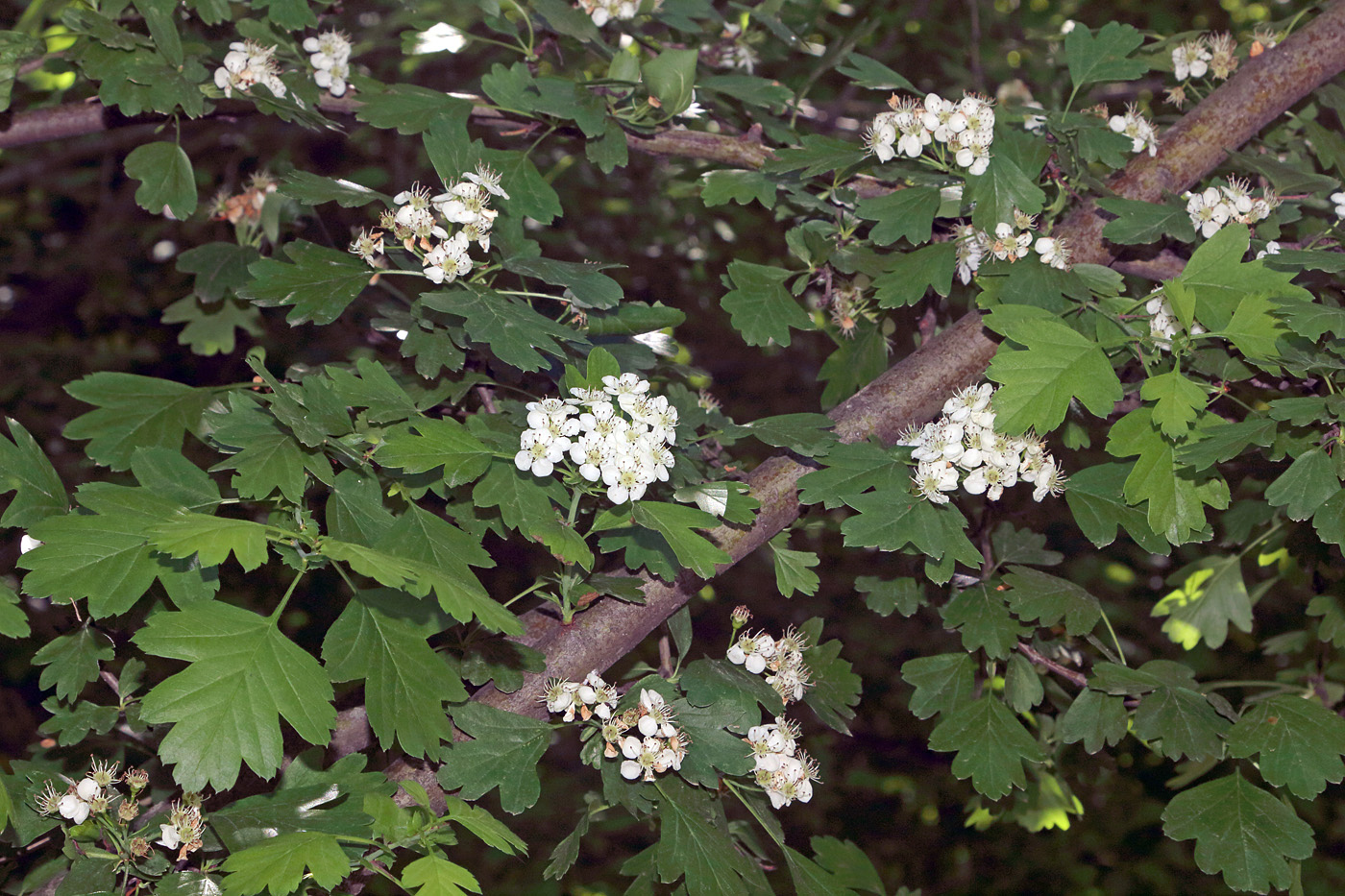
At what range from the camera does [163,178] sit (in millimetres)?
1355

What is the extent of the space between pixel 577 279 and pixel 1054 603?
0.66m

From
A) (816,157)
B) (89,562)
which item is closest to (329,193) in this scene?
(89,562)

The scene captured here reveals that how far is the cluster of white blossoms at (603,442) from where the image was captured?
95cm

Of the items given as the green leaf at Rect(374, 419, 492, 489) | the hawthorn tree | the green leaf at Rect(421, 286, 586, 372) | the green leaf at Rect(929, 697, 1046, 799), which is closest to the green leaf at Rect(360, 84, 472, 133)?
the hawthorn tree

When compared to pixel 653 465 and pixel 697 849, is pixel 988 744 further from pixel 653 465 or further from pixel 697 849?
pixel 653 465

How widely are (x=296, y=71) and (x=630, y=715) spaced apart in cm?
98

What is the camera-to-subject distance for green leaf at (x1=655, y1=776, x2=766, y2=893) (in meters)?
0.99

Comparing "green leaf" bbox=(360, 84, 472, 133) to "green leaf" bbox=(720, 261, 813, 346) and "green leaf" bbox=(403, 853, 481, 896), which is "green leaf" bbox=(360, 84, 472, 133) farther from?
"green leaf" bbox=(403, 853, 481, 896)

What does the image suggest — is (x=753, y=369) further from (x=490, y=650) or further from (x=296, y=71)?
(x=490, y=650)

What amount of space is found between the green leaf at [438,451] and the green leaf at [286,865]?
0.32 m

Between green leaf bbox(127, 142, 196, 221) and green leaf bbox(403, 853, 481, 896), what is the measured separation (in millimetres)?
900

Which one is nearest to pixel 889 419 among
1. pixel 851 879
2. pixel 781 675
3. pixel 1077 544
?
pixel 781 675

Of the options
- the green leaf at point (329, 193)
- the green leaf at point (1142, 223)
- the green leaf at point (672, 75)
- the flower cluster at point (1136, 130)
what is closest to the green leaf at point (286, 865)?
the green leaf at point (329, 193)

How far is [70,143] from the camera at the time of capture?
9.59 ft
